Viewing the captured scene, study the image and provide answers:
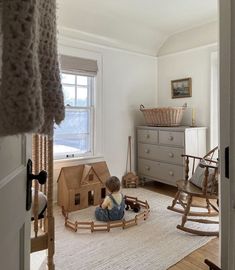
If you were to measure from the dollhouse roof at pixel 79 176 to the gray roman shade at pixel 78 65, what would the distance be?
1.33 metres

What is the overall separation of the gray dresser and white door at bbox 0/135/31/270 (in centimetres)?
297

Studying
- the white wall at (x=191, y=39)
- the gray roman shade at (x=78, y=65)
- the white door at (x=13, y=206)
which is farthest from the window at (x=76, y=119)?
the white door at (x=13, y=206)

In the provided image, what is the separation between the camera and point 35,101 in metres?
0.38

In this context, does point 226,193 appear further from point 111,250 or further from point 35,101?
point 111,250

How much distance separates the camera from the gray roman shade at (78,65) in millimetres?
3432

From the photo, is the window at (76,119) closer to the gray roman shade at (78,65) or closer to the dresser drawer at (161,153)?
the gray roman shade at (78,65)

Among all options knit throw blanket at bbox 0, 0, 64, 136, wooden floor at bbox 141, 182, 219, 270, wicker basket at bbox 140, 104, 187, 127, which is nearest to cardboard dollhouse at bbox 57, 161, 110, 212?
wicker basket at bbox 140, 104, 187, 127

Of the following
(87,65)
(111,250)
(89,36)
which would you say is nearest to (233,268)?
(111,250)

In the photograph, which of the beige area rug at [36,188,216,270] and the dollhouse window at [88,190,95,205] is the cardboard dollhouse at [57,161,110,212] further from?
the beige area rug at [36,188,216,270]

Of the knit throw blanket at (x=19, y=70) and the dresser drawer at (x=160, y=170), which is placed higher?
the knit throw blanket at (x=19, y=70)

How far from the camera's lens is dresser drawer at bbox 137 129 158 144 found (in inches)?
158

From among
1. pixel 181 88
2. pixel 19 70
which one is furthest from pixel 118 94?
pixel 19 70

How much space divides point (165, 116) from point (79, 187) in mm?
1681

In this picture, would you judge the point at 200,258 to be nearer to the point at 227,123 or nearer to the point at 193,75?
the point at 227,123
